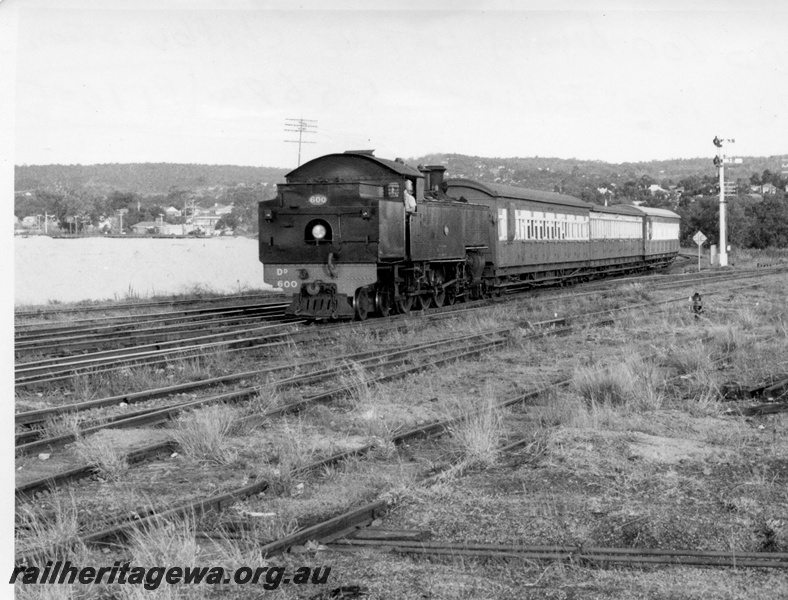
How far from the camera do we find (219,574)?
429cm

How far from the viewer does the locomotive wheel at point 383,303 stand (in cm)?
1845

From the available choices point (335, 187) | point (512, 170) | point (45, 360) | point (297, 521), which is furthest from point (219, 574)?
point (512, 170)

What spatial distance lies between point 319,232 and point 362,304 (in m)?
1.76

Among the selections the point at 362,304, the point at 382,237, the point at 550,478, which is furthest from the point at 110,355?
the point at 550,478

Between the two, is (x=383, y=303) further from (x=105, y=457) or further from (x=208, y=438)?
(x=105, y=457)

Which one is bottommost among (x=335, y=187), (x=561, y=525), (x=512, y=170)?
(x=561, y=525)

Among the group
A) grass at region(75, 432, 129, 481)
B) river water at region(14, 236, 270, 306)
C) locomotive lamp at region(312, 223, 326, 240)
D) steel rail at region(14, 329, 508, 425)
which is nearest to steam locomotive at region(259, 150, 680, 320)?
locomotive lamp at region(312, 223, 326, 240)

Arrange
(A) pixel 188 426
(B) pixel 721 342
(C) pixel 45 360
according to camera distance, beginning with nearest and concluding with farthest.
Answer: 1. (A) pixel 188 426
2. (C) pixel 45 360
3. (B) pixel 721 342

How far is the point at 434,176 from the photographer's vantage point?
71.5 ft

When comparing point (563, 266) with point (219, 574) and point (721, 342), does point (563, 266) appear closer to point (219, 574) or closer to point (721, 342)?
point (721, 342)

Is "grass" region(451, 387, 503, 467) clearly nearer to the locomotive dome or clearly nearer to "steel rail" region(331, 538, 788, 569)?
"steel rail" region(331, 538, 788, 569)

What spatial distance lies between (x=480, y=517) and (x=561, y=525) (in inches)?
20.5

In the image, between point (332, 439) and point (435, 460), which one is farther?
point (332, 439)

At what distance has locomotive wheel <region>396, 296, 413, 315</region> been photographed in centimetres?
1903
